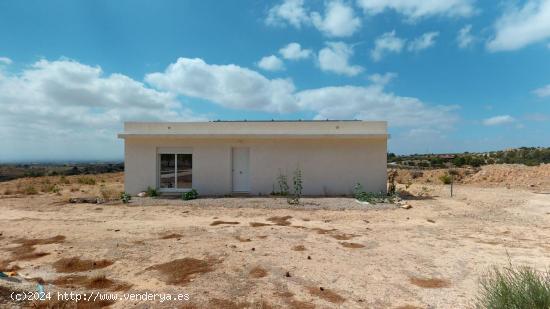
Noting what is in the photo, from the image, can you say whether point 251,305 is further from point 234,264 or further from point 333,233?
point 333,233

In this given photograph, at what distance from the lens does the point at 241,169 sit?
1534cm

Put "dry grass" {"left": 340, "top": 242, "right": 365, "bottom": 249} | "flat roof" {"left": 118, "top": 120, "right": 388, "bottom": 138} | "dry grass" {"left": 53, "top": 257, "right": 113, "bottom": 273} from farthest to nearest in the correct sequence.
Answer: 1. "flat roof" {"left": 118, "top": 120, "right": 388, "bottom": 138}
2. "dry grass" {"left": 340, "top": 242, "right": 365, "bottom": 249}
3. "dry grass" {"left": 53, "top": 257, "right": 113, "bottom": 273}

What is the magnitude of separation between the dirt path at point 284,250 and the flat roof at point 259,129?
4.08 m

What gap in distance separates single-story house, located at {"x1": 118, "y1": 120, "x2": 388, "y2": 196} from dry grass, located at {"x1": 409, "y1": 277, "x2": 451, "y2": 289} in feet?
31.2

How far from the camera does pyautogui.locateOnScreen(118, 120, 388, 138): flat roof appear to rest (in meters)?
14.7

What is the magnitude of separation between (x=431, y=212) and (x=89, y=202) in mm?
12776

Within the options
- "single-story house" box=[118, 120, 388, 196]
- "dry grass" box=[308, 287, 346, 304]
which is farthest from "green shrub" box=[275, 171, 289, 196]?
"dry grass" box=[308, 287, 346, 304]

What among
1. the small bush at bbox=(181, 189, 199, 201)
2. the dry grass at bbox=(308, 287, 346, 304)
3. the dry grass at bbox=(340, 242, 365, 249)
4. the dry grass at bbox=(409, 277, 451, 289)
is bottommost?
the dry grass at bbox=(308, 287, 346, 304)

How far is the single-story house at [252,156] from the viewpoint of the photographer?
48.5ft

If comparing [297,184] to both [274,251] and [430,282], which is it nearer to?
[274,251]

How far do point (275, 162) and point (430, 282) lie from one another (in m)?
10.3

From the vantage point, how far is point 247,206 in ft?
39.8

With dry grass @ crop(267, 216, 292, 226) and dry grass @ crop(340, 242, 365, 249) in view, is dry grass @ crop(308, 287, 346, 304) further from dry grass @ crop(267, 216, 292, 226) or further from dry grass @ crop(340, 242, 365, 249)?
dry grass @ crop(267, 216, 292, 226)

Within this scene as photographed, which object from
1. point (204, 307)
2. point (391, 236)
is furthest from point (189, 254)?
point (391, 236)
